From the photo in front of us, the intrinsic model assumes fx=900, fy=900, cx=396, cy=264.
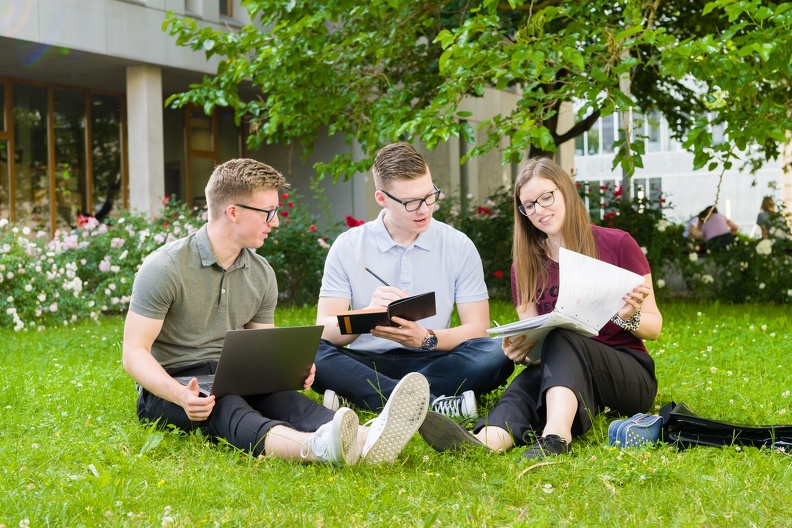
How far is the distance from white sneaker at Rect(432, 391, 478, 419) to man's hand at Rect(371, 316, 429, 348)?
32 centimetres

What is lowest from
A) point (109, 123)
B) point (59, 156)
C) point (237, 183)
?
point (237, 183)

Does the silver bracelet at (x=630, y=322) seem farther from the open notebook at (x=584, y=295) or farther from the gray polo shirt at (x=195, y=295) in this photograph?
the gray polo shirt at (x=195, y=295)

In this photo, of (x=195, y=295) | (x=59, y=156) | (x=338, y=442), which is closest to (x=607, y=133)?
(x=59, y=156)

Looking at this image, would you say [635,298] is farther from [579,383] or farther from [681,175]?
[681,175]

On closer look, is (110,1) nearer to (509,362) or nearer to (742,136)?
(742,136)

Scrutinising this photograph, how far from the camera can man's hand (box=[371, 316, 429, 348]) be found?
412cm

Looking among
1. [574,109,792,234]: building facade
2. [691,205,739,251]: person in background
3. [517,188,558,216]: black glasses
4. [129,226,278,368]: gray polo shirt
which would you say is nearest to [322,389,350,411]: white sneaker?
[129,226,278,368]: gray polo shirt

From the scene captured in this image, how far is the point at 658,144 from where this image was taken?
43.8 meters

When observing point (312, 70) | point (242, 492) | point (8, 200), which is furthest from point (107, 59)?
point (242, 492)

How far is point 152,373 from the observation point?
145 inches

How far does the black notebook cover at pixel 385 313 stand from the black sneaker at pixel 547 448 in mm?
843

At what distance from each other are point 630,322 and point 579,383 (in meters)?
0.41

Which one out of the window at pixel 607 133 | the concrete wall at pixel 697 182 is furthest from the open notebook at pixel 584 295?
the window at pixel 607 133

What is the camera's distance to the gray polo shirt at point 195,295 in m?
3.81
